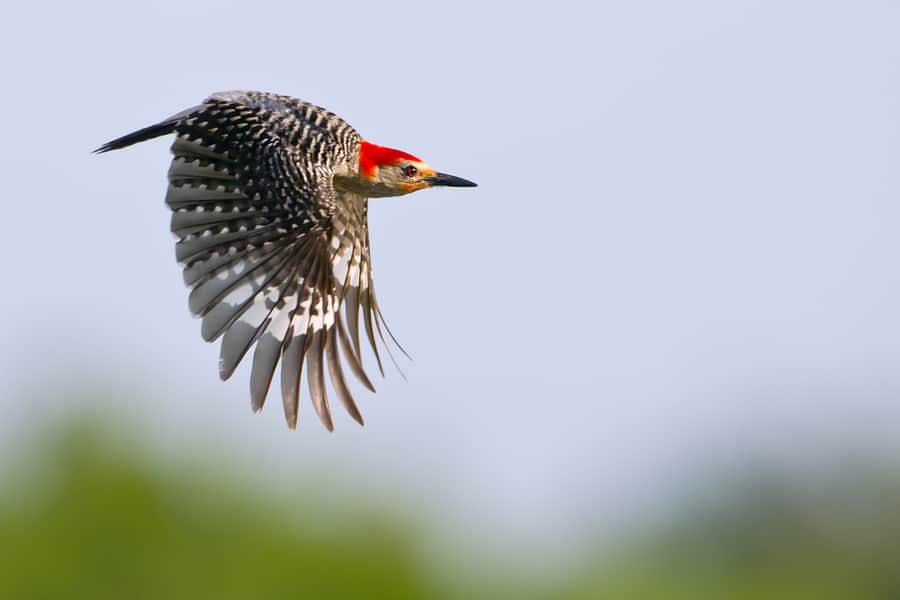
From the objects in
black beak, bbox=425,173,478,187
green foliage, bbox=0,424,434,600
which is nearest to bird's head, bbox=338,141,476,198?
black beak, bbox=425,173,478,187

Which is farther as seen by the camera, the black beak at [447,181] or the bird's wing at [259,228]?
the black beak at [447,181]

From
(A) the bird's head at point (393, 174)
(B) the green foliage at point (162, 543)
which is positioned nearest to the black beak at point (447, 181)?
(A) the bird's head at point (393, 174)

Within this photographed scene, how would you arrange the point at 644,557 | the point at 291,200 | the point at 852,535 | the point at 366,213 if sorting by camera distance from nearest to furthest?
1. the point at 291,200
2. the point at 366,213
3. the point at 644,557
4. the point at 852,535

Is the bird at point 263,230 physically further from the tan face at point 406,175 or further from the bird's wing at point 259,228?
the tan face at point 406,175

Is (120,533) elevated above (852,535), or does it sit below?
above

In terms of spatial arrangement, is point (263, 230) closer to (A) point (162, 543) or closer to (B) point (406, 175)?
(B) point (406, 175)

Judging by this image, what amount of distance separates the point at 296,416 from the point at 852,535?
34.6 m

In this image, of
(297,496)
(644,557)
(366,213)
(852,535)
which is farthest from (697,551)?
(366,213)

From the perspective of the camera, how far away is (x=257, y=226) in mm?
11797

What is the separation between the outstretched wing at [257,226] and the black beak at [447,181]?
40.7 inches

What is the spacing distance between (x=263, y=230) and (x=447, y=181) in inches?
67.0

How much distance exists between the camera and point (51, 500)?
75.3 ft

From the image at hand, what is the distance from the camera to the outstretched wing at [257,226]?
38.0ft

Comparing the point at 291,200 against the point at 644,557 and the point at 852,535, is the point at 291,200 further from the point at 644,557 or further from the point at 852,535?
the point at 852,535
